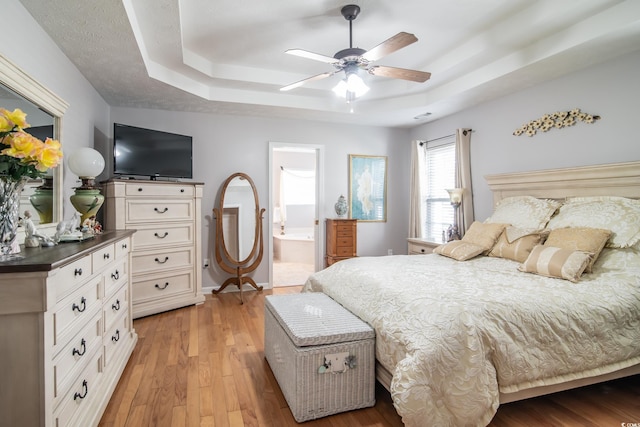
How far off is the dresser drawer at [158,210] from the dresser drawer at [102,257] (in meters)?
1.31

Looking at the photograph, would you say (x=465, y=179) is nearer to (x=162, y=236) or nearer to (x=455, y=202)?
(x=455, y=202)

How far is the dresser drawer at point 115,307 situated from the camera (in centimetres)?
204

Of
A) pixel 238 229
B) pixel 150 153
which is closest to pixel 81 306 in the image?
pixel 150 153

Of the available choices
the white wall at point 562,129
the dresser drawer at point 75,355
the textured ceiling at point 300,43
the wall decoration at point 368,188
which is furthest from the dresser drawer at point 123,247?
the white wall at point 562,129

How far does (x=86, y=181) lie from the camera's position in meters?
2.54

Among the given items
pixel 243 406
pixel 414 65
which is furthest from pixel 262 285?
pixel 414 65

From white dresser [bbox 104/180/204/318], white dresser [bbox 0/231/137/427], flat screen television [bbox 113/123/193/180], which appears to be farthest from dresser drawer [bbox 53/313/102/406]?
flat screen television [bbox 113/123/193/180]

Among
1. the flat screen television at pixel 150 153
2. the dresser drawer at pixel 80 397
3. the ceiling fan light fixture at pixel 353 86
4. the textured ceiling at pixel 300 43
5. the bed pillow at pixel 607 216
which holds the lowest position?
the dresser drawer at pixel 80 397

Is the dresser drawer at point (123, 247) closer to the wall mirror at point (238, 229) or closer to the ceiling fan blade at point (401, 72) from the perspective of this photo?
the wall mirror at point (238, 229)

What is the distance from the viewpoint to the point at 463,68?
3424mm

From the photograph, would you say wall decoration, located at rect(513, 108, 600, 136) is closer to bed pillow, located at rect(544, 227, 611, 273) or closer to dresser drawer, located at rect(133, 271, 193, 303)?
bed pillow, located at rect(544, 227, 611, 273)

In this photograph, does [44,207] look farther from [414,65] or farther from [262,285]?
[414,65]

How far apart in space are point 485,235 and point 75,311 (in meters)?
3.05

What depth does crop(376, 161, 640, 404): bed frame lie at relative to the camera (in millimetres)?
1883
